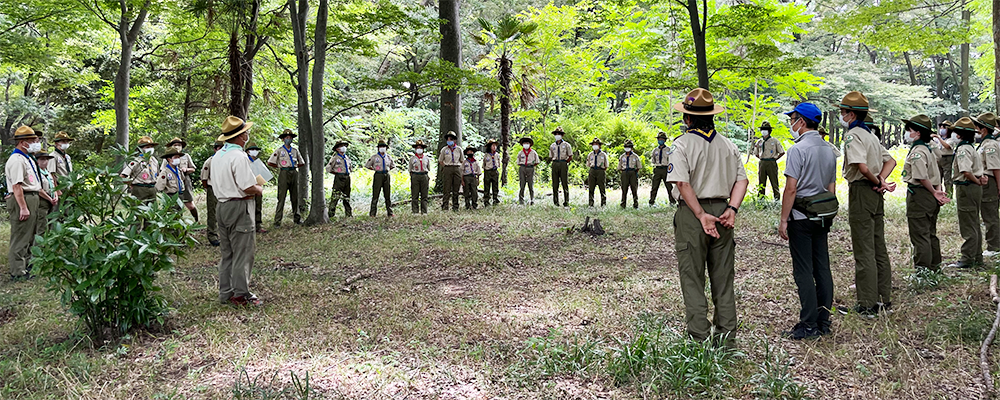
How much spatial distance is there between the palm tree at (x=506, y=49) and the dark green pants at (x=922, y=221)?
10637mm

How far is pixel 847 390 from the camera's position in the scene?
3.50m

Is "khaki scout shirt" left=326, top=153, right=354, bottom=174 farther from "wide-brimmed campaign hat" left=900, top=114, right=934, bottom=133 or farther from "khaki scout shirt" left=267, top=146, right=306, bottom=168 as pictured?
"wide-brimmed campaign hat" left=900, top=114, right=934, bottom=133

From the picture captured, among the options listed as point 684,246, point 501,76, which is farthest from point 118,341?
point 501,76

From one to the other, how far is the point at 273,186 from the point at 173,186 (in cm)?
1504

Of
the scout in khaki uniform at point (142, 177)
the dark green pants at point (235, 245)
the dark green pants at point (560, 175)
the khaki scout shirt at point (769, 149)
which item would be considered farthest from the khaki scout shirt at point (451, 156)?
the dark green pants at point (235, 245)

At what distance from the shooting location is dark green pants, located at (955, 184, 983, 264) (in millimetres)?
6219

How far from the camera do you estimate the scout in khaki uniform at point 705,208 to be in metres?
3.84

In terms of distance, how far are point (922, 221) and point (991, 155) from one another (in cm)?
136

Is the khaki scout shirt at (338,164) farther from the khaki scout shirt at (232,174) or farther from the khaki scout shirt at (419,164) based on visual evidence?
the khaki scout shirt at (232,174)

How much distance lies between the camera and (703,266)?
156 inches

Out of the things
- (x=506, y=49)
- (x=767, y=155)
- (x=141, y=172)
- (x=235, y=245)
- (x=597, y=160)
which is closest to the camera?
(x=235, y=245)

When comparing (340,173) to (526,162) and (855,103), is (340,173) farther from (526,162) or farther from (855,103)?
(855,103)

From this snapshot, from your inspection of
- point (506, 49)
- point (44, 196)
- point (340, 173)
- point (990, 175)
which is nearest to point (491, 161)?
point (340, 173)

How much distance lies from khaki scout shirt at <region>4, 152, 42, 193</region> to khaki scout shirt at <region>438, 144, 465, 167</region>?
774 cm
